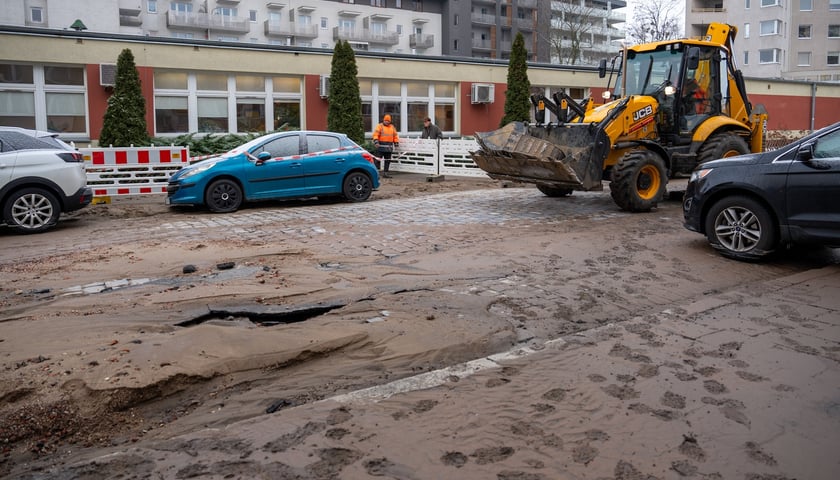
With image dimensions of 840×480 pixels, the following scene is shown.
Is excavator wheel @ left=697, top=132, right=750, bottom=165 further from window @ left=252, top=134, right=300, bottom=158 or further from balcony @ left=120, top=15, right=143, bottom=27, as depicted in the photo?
balcony @ left=120, top=15, right=143, bottom=27

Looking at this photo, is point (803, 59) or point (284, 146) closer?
point (284, 146)

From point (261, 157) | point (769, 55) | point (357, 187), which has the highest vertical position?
point (769, 55)

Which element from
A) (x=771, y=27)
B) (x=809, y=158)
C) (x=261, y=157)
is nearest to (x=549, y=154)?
(x=809, y=158)

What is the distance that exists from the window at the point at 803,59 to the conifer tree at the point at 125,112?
78492mm

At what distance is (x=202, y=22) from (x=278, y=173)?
5803cm

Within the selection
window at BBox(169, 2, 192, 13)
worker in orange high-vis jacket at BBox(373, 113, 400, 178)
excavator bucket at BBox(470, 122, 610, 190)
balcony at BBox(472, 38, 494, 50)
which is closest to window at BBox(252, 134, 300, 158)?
excavator bucket at BBox(470, 122, 610, 190)

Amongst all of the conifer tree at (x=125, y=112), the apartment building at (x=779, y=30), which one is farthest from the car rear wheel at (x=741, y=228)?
the apartment building at (x=779, y=30)

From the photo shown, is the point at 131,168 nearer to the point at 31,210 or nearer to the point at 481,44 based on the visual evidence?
the point at 31,210

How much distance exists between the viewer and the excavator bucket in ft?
40.8

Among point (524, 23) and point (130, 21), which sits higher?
point (524, 23)

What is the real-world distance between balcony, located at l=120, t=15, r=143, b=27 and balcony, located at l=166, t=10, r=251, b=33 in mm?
3251

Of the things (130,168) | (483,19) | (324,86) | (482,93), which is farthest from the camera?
(483,19)

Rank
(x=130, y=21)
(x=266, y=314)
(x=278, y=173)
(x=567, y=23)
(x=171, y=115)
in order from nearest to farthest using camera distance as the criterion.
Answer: (x=266, y=314)
(x=278, y=173)
(x=171, y=115)
(x=130, y=21)
(x=567, y=23)

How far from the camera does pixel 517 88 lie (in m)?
28.2
